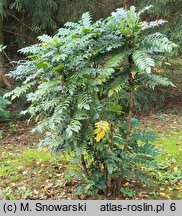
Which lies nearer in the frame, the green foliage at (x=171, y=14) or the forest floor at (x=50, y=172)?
the forest floor at (x=50, y=172)

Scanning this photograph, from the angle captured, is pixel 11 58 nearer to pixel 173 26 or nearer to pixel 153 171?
pixel 173 26

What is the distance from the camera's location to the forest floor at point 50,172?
4.47 metres

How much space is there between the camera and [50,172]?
5203mm

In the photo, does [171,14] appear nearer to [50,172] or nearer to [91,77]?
[50,172]

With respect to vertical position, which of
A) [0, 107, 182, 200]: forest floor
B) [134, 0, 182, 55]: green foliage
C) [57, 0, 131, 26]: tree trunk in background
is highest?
[57, 0, 131, 26]: tree trunk in background

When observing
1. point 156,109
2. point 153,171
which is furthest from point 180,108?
point 153,171

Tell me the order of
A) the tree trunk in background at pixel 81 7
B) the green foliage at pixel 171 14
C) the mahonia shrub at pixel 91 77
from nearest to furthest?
the mahonia shrub at pixel 91 77 → the green foliage at pixel 171 14 → the tree trunk in background at pixel 81 7

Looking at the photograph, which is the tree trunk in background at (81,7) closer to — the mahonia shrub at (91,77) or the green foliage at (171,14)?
the green foliage at (171,14)

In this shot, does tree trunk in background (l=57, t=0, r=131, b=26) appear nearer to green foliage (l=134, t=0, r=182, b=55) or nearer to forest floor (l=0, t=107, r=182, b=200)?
green foliage (l=134, t=0, r=182, b=55)

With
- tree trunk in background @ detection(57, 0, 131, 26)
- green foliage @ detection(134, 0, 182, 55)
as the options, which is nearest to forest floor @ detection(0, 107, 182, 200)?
green foliage @ detection(134, 0, 182, 55)

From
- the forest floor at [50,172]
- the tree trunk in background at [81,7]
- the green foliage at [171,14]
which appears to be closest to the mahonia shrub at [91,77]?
the forest floor at [50,172]

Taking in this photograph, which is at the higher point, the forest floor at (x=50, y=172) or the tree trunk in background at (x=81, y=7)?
the tree trunk in background at (x=81, y=7)

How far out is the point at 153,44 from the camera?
3576 mm

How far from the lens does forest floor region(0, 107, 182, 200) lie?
14.7ft
